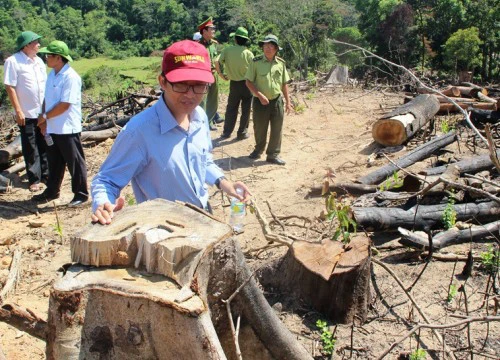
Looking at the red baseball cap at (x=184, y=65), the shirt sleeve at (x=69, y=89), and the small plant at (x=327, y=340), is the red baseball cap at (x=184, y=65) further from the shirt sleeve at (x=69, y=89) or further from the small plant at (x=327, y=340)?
the shirt sleeve at (x=69, y=89)

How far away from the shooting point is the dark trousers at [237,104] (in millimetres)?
8719

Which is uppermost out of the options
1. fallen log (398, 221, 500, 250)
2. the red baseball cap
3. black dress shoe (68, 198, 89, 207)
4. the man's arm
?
the red baseball cap

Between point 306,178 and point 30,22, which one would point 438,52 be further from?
point 30,22

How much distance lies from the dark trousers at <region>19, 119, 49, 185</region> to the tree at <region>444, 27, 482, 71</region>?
48.8 ft

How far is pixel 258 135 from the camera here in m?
8.02

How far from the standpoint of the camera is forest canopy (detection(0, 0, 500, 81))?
20203mm

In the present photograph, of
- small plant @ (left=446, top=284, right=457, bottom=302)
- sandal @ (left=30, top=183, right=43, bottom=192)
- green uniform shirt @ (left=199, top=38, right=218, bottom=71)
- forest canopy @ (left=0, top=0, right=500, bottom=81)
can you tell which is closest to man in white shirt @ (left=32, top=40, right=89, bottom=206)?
sandal @ (left=30, top=183, right=43, bottom=192)

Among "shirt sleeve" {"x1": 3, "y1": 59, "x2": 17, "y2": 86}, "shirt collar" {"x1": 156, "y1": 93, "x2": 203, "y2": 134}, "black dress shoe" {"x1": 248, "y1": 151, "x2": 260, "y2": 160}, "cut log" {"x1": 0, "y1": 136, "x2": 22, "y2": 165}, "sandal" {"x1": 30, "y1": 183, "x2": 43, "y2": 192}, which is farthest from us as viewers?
"black dress shoe" {"x1": 248, "y1": 151, "x2": 260, "y2": 160}

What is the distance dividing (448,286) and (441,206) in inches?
47.6

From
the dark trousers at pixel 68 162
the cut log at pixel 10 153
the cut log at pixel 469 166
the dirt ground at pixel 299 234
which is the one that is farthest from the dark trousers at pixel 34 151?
the cut log at pixel 469 166

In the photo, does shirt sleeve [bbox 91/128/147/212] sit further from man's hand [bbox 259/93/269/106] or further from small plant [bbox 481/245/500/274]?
man's hand [bbox 259/93/269/106]

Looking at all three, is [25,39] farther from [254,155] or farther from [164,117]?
[164,117]

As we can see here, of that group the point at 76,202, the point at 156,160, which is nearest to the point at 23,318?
the point at 156,160

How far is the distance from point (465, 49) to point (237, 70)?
12517 millimetres
